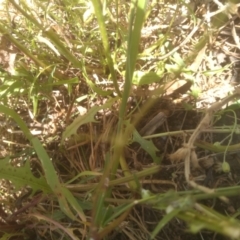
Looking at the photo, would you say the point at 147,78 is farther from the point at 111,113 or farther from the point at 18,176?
the point at 18,176

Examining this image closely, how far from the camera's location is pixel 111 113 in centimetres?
131

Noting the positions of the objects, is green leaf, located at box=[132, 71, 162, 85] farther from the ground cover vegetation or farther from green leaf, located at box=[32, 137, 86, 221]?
green leaf, located at box=[32, 137, 86, 221]

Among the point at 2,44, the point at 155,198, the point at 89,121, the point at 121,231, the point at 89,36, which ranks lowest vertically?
the point at 121,231

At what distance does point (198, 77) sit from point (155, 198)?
1.95 ft

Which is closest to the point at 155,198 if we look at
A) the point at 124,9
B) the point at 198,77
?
the point at 198,77

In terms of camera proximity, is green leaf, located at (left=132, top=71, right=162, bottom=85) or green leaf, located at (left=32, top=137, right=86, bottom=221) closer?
green leaf, located at (left=32, top=137, right=86, bottom=221)

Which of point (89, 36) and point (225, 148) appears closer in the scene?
point (225, 148)

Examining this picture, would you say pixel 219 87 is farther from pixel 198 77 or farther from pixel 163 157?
pixel 163 157

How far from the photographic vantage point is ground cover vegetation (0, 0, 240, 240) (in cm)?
119

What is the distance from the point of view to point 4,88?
4.21ft

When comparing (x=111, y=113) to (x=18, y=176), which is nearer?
(x=18, y=176)

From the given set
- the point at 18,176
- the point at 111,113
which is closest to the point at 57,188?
the point at 18,176

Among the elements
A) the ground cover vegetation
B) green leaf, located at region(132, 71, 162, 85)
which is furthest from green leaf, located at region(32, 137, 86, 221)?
green leaf, located at region(132, 71, 162, 85)

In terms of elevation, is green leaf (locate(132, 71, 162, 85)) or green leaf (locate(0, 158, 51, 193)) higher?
green leaf (locate(132, 71, 162, 85))
